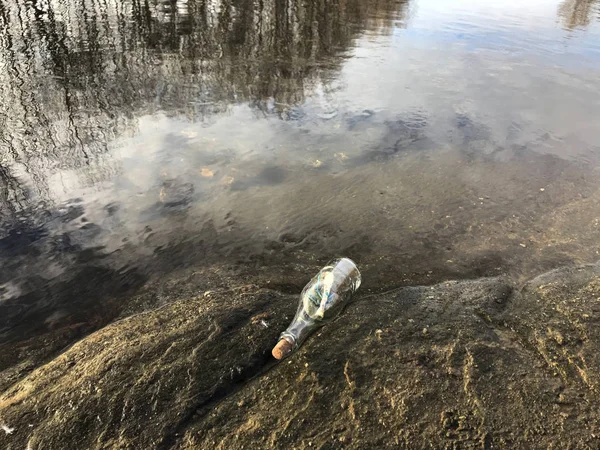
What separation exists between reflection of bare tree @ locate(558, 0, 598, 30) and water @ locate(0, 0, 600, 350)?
5.41 metres

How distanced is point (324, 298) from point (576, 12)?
1942cm

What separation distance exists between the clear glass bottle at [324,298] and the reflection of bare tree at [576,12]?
15151mm

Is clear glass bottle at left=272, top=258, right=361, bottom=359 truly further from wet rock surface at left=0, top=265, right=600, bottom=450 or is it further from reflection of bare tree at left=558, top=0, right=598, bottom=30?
reflection of bare tree at left=558, top=0, right=598, bottom=30

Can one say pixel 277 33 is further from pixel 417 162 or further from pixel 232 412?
pixel 232 412

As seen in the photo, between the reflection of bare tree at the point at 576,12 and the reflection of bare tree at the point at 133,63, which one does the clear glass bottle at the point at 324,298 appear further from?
the reflection of bare tree at the point at 576,12

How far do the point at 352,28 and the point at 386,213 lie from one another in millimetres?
9330

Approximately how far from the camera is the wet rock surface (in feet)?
7.03

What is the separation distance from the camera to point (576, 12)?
15.9 m

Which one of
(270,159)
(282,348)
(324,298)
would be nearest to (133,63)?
(270,159)

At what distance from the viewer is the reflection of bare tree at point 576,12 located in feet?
46.2

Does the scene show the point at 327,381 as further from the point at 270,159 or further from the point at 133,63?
the point at 133,63

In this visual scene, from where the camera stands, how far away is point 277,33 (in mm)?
10453

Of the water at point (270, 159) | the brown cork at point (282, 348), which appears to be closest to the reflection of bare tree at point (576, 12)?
the water at point (270, 159)

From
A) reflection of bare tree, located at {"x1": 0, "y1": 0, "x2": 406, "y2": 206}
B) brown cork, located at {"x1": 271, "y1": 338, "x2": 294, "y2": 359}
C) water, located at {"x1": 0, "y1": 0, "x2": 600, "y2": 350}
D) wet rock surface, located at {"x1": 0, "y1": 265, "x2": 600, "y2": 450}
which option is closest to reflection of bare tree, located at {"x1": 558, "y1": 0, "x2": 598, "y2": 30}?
water, located at {"x1": 0, "y1": 0, "x2": 600, "y2": 350}
